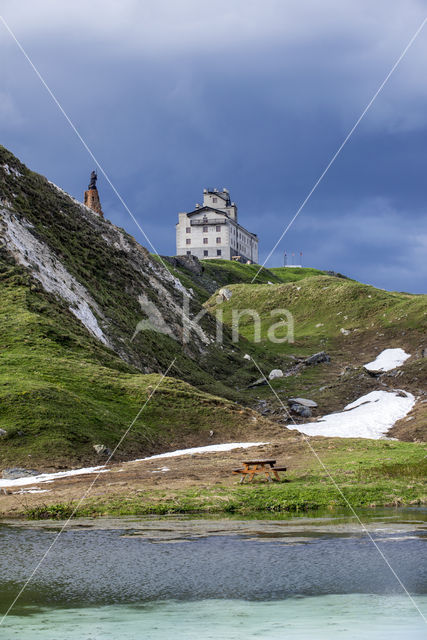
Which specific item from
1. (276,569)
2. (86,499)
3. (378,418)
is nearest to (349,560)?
(276,569)

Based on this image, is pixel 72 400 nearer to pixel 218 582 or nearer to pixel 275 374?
pixel 218 582

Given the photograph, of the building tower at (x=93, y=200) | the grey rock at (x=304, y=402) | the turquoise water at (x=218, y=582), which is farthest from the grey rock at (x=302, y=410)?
the building tower at (x=93, y=200)

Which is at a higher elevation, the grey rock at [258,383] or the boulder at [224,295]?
the boulder at [224,295]

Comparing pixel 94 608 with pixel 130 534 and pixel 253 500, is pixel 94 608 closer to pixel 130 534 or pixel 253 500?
pixel 130 534

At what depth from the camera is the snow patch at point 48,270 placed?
213ft

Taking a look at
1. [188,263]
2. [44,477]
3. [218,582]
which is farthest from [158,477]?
[188,263]

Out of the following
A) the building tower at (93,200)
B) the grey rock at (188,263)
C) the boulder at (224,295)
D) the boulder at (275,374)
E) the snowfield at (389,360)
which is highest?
the grey rock at (188,263)

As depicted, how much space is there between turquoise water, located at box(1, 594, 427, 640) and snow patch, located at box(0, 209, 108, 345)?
51806 mm

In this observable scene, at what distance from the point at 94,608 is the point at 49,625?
110 cm

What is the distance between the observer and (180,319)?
86.6 metres

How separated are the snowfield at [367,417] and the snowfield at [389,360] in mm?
20558

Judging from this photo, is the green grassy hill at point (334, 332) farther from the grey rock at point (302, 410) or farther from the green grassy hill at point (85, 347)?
the green grassy hill at point (85, 347)

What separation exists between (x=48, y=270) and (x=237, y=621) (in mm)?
60688

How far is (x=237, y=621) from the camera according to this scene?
11172 mm
